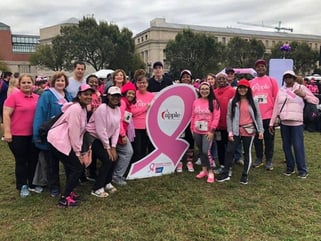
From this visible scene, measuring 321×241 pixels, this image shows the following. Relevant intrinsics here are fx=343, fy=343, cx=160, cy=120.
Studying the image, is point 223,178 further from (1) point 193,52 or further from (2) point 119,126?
(1) point 193,52

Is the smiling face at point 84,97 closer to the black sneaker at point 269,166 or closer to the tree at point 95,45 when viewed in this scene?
the black sneaker at point 269,166

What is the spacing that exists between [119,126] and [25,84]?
137 cm

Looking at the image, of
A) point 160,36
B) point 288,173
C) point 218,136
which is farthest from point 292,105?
point 160,36

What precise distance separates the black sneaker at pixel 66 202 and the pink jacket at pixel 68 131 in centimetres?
65

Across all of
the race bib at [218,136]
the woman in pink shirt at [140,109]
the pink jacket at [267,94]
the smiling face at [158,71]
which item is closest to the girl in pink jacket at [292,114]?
the pink jacket at [267,94]

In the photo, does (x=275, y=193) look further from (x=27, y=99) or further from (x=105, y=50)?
(x=105, y=50)

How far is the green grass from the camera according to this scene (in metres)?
3.70

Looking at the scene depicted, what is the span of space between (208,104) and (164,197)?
1630 millimetres

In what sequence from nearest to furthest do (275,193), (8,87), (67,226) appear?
(67,226)
(275,193)
(8,87)

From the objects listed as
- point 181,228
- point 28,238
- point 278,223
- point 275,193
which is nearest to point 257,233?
point 278,223

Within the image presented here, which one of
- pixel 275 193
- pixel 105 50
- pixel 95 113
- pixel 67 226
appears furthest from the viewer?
pixel 105 50

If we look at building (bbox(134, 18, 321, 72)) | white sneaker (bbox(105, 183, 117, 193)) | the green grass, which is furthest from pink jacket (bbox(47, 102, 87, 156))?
building (bbox(134, 18, 321, 72))

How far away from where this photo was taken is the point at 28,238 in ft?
11.8

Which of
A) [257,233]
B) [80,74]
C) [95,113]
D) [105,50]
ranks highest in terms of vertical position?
[105,50]
